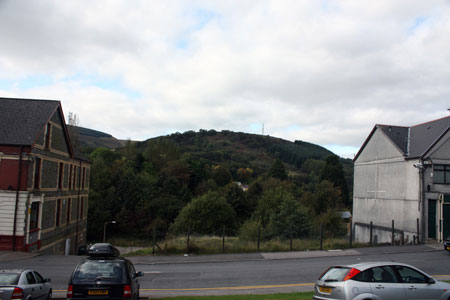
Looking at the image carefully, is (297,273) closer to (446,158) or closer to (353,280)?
(353,280)

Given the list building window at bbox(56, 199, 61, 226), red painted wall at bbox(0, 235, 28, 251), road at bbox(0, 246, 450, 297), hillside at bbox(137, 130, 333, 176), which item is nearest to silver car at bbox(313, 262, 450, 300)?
road at bbox(0, 246, 450, 297)

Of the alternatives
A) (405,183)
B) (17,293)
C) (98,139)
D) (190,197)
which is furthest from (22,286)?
(98,139)

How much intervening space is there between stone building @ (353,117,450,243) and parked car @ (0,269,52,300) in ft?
71.8

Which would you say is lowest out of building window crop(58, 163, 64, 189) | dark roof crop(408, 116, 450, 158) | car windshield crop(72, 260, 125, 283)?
→ car windshield crop(72, 260, 125, 283)

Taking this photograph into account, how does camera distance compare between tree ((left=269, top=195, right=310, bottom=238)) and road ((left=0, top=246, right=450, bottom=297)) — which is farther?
tree ((left=269, top=195, right=310, bottom=238))

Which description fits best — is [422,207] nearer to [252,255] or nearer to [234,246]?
[252,255]

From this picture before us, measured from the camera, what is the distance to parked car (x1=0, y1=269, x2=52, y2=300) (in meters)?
9.35

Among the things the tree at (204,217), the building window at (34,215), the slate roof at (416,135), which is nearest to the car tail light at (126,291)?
the building window at (34,215)

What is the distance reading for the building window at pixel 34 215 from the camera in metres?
25.1

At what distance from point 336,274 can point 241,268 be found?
30.0ft

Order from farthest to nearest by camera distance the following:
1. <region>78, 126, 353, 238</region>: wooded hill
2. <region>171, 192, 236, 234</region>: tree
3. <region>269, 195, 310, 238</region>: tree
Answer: <region>78, 126, 353, 238</region>: wooded hill, <region>171, 192, 236, 234</region>: tree, <region>269, 195, 310, 238</region>: tree

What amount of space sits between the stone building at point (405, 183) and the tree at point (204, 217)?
17.3 m

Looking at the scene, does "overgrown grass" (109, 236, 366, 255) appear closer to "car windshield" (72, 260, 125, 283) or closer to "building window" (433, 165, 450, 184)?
"building window" (433, 165, 450, 184)

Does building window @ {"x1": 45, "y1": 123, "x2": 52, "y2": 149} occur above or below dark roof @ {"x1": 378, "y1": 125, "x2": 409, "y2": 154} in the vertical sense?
below
